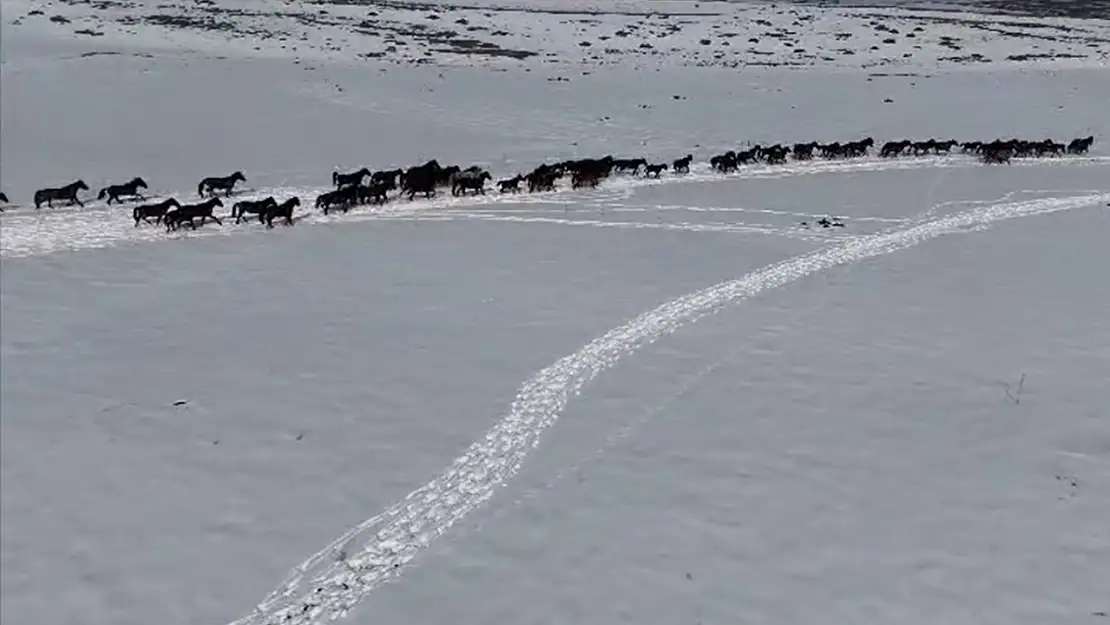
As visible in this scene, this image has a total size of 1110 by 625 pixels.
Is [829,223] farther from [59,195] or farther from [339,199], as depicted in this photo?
[59,195]

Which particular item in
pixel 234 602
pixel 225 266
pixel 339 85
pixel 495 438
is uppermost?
pixel 339 85

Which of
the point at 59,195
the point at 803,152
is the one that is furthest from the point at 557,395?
the point at 803,152

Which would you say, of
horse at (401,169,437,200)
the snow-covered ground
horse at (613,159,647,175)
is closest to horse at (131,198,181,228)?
the snow-covered ground

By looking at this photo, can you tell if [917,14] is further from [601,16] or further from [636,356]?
[636,356]

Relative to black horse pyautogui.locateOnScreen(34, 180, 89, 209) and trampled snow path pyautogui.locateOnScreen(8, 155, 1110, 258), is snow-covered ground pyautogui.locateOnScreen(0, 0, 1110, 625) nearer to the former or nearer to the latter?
trampled snow path pyautogui.locateOnScreen(8, 155, 1110, 258)

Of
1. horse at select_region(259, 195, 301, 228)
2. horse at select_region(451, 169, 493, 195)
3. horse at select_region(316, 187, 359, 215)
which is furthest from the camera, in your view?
horse at select_region(451, 169, 493, 195)

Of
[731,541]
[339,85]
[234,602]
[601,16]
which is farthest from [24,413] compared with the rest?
[601,16]
